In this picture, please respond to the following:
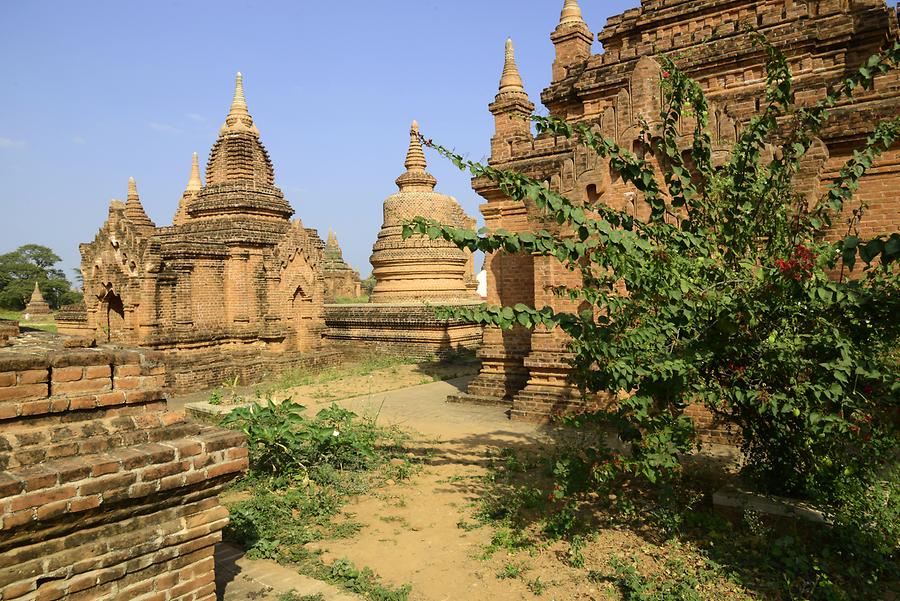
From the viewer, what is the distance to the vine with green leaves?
4398mm

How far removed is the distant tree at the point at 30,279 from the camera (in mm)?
47969

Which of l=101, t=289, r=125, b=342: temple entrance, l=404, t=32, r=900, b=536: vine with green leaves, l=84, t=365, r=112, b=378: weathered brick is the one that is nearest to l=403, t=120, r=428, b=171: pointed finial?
l=101, t=289, r=125, b=342: temple entrance

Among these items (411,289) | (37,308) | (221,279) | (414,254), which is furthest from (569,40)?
(37,308)

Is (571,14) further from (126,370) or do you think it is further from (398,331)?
(126,370)

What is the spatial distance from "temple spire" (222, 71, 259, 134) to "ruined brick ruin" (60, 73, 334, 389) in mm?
30

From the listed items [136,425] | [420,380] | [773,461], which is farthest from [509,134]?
[136,425]

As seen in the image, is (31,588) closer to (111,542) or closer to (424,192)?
(111,542)

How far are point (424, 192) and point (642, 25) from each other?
1068 centimetres

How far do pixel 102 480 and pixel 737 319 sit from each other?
170 inches

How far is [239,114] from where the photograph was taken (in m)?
18.7

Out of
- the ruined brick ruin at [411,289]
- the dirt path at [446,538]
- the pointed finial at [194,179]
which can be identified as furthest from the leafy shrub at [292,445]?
the pointed finial at [194,179]

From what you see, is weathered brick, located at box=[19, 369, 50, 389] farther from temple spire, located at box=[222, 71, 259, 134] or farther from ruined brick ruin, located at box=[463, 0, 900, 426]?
temple spire, located at box=[222, 71, 259, 134]

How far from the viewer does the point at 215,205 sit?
57.3ft

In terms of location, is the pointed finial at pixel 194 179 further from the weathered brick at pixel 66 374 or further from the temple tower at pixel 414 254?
the weathered brick at pixel 66 374
